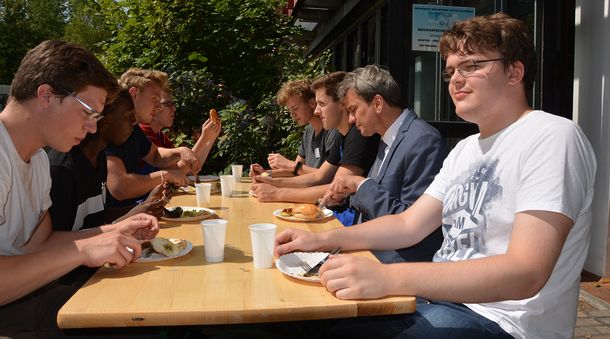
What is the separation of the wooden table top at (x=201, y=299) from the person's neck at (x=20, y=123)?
0.59 m

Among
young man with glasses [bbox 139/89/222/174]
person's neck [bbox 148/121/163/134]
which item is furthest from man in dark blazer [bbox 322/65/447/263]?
person's neck [bbox 148/121/163/134]

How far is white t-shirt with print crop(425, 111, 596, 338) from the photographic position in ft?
4.74

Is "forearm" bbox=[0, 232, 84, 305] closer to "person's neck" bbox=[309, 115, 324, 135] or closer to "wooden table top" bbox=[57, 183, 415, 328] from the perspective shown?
"wooden table top" bbox=[57, 183, 415, 328]

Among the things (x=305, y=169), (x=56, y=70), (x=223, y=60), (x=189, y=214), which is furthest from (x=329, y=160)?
(x=223, y=60)

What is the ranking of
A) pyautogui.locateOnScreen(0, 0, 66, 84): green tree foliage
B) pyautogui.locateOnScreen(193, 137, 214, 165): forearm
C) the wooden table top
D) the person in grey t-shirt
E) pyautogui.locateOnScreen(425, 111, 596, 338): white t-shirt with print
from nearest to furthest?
the wooden table top → pyautogui.locateOnScreen(425, 111, 596, 338): white t-shirt with print → pyautogui.locateOnScreen(193, 137, 214, 165): forearm → the person in grey t-shirt → pyautogui.locateOnScreen(0, 0, 66, 84): green tree foliage

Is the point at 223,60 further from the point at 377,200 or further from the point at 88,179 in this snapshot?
the point at 377,200

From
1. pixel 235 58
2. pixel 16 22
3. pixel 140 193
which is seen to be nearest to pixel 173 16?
pixel 235 58

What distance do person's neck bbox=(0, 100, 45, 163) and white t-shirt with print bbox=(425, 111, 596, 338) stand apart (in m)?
1.59

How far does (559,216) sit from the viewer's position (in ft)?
4.58

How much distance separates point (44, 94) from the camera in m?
1.79

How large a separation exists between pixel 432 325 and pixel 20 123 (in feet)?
5.22

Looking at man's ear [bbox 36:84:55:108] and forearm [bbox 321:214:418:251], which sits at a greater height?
man's ear [bbox 36:84:55:108]

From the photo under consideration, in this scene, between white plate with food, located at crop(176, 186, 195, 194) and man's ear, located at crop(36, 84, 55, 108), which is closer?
man's ear, located at crop(36, 84, 55, 108)

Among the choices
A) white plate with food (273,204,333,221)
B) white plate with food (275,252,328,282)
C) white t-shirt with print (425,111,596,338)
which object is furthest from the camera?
white plate with food (273,204,333,221)
